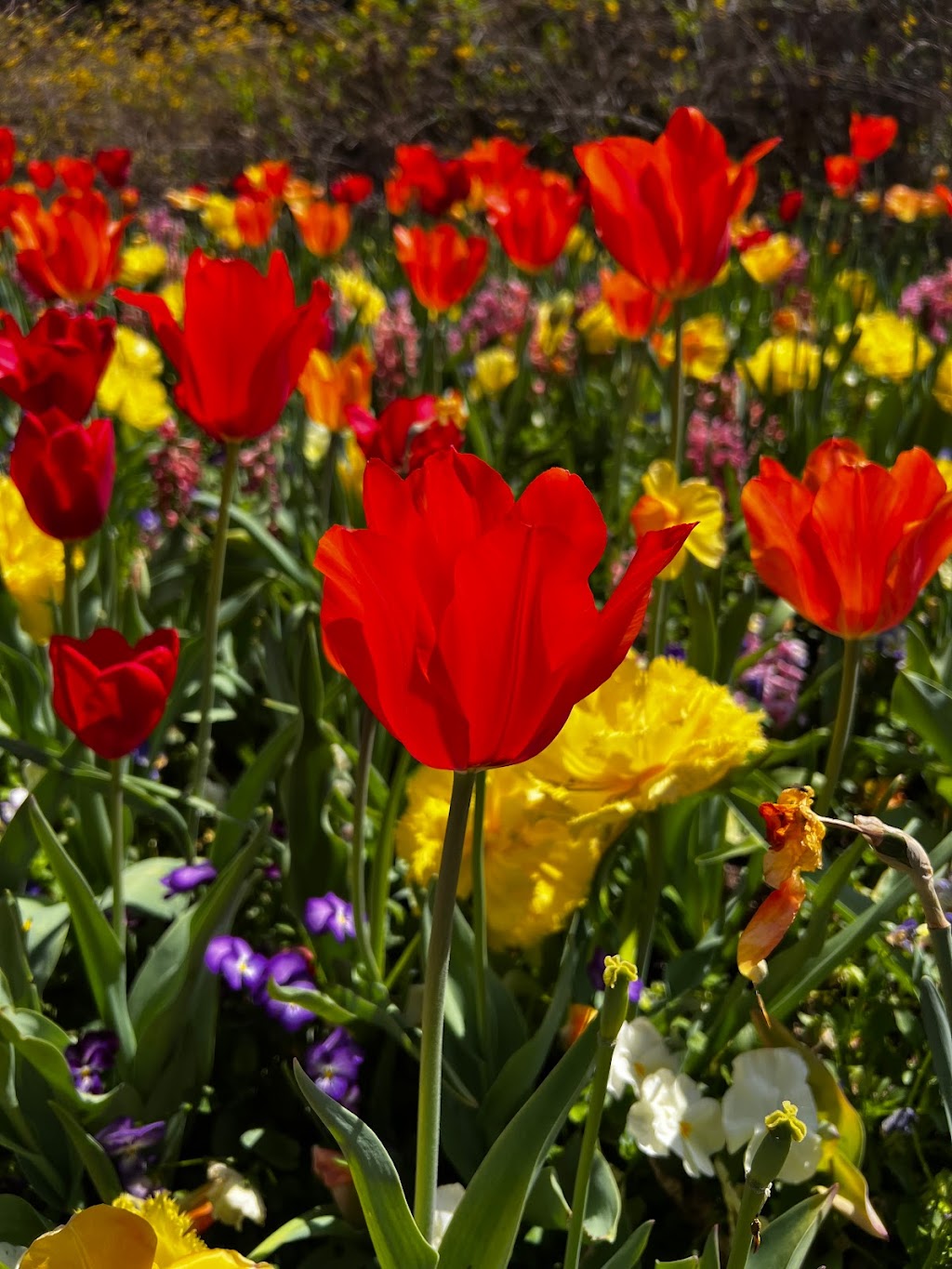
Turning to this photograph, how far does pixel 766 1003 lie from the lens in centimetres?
124

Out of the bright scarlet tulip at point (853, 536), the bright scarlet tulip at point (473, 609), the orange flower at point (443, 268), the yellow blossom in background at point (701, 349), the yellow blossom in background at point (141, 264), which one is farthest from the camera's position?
the yellow blossom in background at point (141, 264)

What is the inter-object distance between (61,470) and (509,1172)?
2.90ft

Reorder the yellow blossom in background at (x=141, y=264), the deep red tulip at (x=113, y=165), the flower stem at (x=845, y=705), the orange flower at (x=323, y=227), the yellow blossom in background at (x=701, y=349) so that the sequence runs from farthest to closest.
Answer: the yellow blossom in background at (x=141, y=264)
the deep red tulip at (x=113, y=165)
the orange flower at (x=323, y=227)
the yellow blossom in background at (x=701, y=349)
the flower stem at (x=845, y=705)

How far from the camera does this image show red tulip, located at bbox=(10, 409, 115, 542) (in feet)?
4.16

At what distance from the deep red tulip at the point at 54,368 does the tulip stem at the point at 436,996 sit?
0.91 meters

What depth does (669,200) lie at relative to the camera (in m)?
1.61

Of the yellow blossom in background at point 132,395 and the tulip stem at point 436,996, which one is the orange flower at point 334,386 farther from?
the tulip stem at point 436,996

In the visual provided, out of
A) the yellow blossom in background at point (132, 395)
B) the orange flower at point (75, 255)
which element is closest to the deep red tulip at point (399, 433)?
the orange flower at point (75, 255)

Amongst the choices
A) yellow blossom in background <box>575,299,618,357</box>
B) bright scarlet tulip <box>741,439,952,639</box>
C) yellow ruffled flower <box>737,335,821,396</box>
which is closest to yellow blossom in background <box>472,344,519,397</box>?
yellow blossom in background <box>575,299,618,357</box>

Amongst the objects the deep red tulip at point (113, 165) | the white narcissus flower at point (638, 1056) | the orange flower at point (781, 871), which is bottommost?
the white narcissus flower at point (638, 1056)

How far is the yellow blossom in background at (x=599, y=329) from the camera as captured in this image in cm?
364

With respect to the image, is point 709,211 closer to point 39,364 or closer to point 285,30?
point 39,364

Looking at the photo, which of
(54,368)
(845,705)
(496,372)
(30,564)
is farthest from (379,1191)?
(496,372)

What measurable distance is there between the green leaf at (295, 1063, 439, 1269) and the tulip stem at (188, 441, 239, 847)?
726 millimetres
